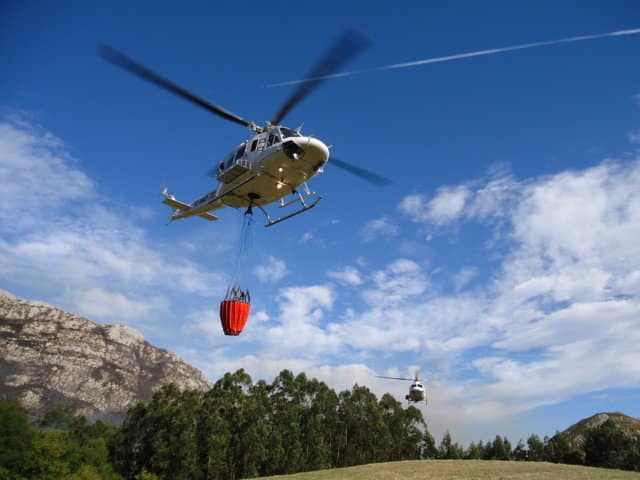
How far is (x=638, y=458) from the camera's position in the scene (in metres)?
77.4

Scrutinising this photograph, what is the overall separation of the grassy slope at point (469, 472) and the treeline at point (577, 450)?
33.3 m

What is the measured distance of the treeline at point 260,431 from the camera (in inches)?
2660

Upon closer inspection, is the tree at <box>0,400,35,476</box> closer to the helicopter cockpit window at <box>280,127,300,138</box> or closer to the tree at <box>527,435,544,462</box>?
the helicopter cockpit window at <box>280,127,300,138</box>

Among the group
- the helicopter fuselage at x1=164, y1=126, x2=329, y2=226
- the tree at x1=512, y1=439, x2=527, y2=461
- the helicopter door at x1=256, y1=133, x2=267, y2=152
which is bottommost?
the tree at x1=512, y1=439, x2=527, y2=461

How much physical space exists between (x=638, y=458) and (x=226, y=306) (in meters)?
87.6

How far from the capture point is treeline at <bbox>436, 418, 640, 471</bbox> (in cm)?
8088

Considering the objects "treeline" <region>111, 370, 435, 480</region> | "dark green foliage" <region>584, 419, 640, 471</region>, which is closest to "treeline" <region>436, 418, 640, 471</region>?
"dark green foliage" <region>584, 419, 640, 471</region>

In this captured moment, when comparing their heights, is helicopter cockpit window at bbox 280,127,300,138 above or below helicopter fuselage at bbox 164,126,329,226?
above

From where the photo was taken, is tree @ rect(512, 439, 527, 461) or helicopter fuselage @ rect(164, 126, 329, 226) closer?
helicopter fuselage @ rect(164, 126, 329, 226)

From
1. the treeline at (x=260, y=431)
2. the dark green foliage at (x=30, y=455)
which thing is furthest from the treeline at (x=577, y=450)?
the dark green foliage at (x=30, y=455)

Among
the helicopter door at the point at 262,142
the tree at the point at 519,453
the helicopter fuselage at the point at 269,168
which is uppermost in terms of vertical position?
the helicopter door at the point at 262,142

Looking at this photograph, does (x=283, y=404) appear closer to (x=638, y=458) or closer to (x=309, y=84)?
(x=638, y=458)

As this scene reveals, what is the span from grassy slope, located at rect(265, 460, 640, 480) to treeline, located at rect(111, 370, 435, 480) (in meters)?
16.0

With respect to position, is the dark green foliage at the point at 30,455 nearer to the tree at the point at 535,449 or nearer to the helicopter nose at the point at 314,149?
the helicopter nose at the point at 314,149
